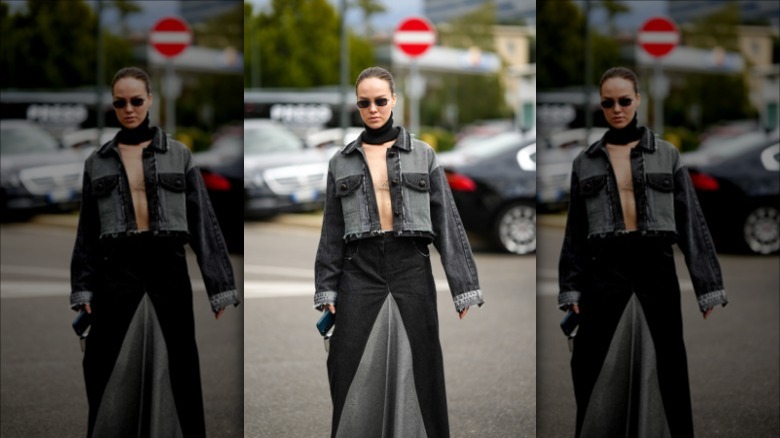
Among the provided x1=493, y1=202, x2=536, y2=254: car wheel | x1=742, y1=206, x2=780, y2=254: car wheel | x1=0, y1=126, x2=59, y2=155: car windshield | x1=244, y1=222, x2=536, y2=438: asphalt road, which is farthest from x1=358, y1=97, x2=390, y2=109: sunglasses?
x1=0, y1=126, x2=59, y2=155: car windshield

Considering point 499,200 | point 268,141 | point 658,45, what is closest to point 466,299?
point 499,200

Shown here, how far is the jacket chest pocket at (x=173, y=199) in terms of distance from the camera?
15.5 feet

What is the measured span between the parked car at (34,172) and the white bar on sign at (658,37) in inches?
246

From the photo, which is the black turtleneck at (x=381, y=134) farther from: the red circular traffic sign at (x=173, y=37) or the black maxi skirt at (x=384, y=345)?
the red circular traffic sign at (x=173, y=37)

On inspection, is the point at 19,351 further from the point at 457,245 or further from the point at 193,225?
the point at 457,245

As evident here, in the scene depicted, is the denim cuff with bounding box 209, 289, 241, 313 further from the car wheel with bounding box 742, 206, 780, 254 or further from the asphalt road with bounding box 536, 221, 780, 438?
the car wheel with bounding box 742, 206, 780, 254

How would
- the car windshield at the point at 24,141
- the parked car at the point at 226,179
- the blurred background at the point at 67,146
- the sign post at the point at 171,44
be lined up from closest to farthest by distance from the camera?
1. the parked car at the point at 226,179
2. the blurred background at the point at 67,146
3. the sign post at the point at 171,44
4. the car windshield at the point at 24,141

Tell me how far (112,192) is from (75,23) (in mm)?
9234

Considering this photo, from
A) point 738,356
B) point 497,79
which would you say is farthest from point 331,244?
point 497,79

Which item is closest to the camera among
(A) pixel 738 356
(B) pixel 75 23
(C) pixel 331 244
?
(C) pixel 331 244

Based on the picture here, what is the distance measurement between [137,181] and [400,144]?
3.58ft

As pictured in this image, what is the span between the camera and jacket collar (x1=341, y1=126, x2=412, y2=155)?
456 cm

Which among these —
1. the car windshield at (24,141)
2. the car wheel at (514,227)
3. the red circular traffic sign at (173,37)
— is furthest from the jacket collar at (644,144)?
the car windshield at (24,141)

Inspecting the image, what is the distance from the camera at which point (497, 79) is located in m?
40.8
